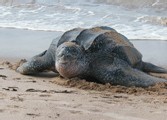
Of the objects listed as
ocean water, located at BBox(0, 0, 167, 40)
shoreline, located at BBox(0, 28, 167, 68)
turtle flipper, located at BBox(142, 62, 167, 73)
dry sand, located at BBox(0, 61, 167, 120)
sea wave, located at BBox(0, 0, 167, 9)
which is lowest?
dry sand, located at BBox(0, 61, 167, 120)

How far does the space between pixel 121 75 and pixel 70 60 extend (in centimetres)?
57

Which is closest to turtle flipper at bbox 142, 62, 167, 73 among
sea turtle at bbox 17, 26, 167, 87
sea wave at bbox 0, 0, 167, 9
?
sea turtle at bbox 17, 26, 167, 87

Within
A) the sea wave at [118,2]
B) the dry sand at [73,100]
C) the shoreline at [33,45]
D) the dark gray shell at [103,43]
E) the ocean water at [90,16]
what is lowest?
the dry sand at [73,100]

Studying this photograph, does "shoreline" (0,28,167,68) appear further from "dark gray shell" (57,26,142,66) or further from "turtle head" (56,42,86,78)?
"turtle head" (56,42,86,78)

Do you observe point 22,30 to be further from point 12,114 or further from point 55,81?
point 12,114

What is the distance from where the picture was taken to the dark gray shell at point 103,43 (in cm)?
465

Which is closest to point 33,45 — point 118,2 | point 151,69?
point 151,69

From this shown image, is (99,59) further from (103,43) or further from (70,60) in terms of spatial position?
(70,60)

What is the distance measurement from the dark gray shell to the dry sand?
0.43 metres

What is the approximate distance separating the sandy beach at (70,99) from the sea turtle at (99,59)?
14cm

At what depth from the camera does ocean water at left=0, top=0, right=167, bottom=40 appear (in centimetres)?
905

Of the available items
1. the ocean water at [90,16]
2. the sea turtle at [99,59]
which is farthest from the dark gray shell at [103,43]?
the ocean water at [90,16]

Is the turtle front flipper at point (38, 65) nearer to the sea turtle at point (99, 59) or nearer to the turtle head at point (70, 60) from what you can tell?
the sea turtle at point (99, 59)

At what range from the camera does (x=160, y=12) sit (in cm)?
1212
